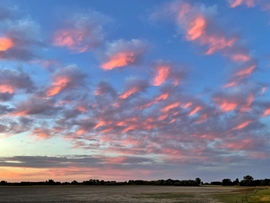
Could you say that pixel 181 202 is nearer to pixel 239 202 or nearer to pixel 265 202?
pixel 239 202

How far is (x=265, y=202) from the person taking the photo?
8119 centimetres

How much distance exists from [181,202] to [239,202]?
1763cm

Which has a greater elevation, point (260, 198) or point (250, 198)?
point (260, 198)

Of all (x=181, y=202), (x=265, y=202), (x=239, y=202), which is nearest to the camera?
(x=265, y=202)

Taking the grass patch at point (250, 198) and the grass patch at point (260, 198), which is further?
the grass patch at point (250, 198)

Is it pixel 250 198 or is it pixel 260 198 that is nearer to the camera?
pixel 260 198

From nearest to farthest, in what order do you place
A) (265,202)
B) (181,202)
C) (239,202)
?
(265,202) → (239,202) → (181,202)

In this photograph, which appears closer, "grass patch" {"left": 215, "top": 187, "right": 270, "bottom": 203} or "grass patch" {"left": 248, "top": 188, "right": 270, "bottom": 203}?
"grass patch" {"left": 248, "top": 188, "right": 270, "bottom": 203}

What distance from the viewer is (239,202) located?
9538 cm

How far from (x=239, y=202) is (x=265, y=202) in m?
14.9

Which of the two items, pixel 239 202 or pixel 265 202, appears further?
pixel 239 202

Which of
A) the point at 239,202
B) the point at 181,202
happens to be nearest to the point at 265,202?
the point at 239,202

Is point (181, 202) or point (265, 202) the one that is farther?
point (181, 202)

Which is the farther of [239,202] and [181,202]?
[181,202]
